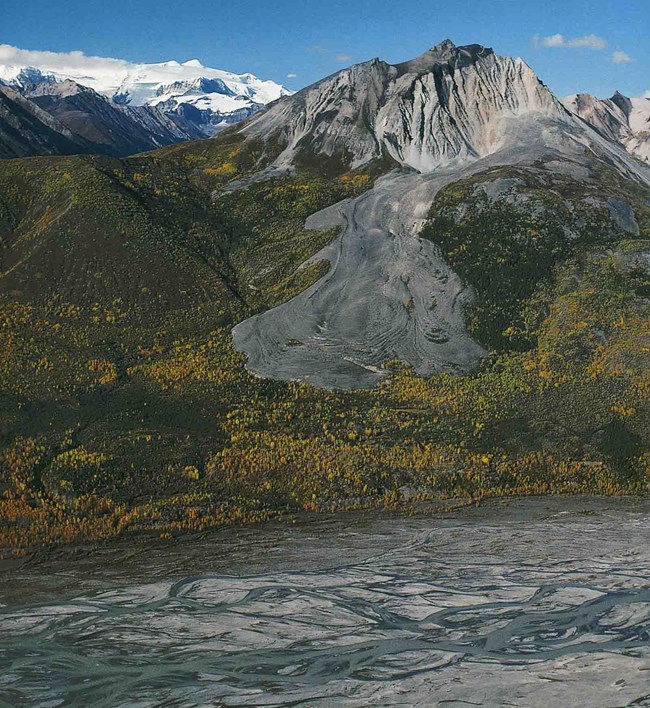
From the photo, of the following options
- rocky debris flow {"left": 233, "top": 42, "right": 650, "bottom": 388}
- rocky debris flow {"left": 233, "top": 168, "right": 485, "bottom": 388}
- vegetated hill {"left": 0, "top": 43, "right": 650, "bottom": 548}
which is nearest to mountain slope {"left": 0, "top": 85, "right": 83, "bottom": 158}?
vegetated hill {"left": 0, "top": 43, "right": 650, "bottom": 548}

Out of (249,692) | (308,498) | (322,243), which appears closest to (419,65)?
(322,243)

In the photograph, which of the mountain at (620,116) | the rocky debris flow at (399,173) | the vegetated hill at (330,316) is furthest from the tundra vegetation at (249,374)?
the mountain at (620,116)

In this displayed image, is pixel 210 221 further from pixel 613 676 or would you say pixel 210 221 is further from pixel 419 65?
pixel 613 676

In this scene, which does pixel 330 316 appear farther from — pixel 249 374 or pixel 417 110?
pixel 417 110

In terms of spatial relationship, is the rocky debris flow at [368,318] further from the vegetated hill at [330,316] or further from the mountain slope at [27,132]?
the mountain slope at [27,132]

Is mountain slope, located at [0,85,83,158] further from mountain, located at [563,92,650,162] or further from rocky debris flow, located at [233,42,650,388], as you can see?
mountain, located at [563,92,650,162]

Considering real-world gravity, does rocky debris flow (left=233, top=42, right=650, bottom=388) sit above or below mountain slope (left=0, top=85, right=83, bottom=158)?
below
